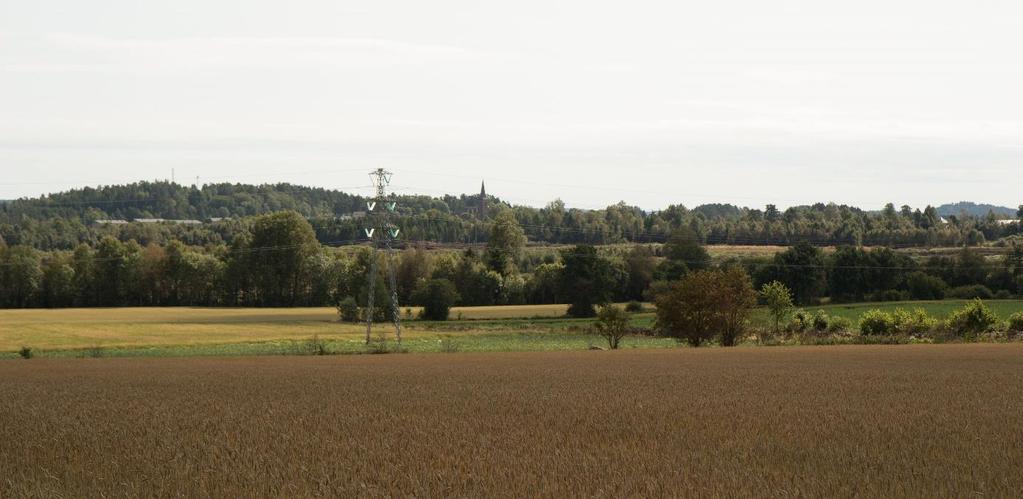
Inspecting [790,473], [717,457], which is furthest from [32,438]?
[790,473]

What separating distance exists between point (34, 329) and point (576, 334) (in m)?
47.5

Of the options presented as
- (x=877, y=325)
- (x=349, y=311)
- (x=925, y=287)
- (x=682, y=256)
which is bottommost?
(x=877, y=325)

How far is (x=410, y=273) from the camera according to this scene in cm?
14200

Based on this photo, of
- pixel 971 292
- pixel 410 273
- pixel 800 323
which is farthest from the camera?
pixel 410 273

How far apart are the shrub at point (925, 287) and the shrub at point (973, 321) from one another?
139ft

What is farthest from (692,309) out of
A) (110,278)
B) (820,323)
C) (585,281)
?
(110,278)

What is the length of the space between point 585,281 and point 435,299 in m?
18.8

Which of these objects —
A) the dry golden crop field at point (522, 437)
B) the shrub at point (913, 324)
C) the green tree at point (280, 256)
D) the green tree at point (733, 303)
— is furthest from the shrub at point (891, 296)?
the dry golden crop field at point (522, 437)

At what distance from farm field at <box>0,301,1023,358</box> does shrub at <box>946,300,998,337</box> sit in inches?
611

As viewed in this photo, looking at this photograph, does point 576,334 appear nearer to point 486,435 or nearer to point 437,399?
point 437,399

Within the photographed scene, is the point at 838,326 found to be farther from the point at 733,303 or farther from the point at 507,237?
the point at 507,237

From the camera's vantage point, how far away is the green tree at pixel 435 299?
371 feet

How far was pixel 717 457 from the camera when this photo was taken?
15.4 m

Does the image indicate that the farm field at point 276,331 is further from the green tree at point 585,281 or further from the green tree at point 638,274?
the green tree at point 638,274
